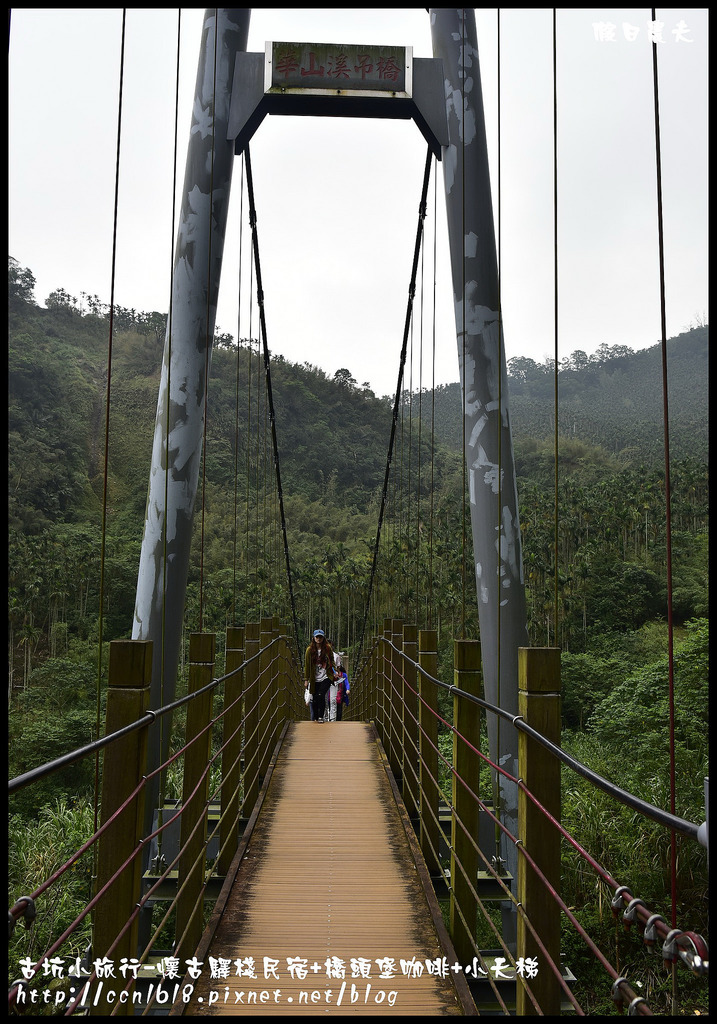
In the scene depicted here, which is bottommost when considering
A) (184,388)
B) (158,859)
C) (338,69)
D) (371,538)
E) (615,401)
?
(158,859)

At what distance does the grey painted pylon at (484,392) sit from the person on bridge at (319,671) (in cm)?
251

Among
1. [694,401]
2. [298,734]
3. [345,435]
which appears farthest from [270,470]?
[298,734]

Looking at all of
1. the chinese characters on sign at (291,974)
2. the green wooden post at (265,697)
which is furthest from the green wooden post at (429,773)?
the green wooden post at (265,697)

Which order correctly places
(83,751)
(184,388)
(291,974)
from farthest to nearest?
(184,388) < (291,974) < (83,751)

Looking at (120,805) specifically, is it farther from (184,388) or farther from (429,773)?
(184,388)

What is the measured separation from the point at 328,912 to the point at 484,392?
2209 millimetres

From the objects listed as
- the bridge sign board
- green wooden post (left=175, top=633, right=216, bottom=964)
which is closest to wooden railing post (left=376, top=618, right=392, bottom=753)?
green wooden post (left=175, top=633, right=216, bottom=964)

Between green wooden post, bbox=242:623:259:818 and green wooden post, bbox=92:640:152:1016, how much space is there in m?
1.54

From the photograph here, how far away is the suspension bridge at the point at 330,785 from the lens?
1418 millimetres

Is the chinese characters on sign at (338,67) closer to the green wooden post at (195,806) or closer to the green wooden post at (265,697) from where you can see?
the green wooden post at (265,697)

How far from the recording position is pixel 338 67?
14.3 ft

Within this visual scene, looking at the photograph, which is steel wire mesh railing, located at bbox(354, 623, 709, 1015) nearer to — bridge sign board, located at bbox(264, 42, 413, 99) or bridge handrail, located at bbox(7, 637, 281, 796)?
bridge handrail, located at bbox(7, 637, 281, 796)

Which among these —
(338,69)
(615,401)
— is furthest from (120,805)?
(615,401)

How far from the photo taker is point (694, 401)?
35906mm
